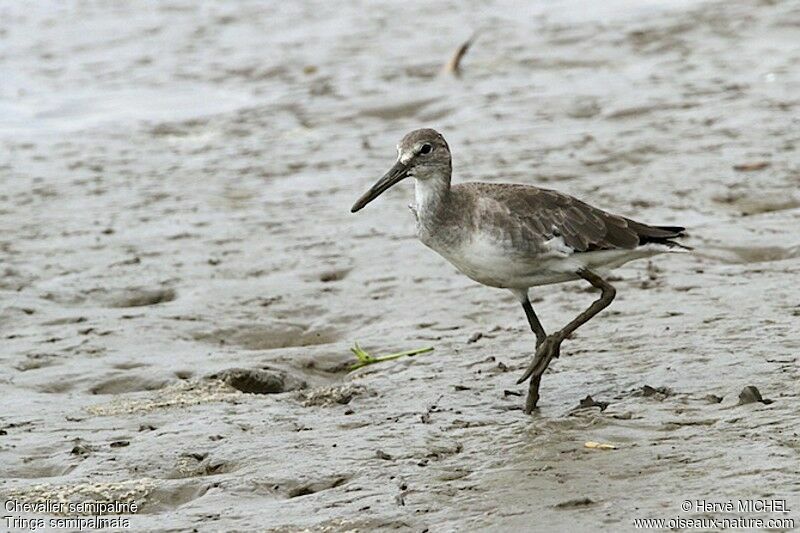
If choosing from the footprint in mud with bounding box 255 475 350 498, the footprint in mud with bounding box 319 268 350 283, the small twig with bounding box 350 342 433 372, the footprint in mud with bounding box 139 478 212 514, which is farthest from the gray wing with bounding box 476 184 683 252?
the footprint in mud with bounding box 319 268 350 283

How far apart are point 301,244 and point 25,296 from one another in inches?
79.3

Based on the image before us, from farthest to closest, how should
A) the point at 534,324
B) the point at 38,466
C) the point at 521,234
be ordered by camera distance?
the point at 534,324 → the point at 521,234 → the point at 38,466

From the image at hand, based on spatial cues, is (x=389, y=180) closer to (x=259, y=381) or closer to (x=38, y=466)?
(x=259, y=381)

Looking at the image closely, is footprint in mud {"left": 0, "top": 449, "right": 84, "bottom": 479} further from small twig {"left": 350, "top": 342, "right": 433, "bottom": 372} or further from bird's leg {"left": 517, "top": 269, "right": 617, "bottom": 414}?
bird's leg {"left": 517, "top": 269, "right": 617, "bottom": 414}

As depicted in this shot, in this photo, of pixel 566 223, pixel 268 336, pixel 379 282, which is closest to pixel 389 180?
pixel 566 223

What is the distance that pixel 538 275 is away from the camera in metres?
7.12

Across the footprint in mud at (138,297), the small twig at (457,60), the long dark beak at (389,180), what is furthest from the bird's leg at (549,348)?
the small twig at (457,60)

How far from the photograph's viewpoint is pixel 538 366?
704 centimetres

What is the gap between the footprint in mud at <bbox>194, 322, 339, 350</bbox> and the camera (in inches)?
347

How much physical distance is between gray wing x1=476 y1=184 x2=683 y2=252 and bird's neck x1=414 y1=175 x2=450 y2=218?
0.25m

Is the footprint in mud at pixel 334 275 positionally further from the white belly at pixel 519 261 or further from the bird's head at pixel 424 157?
the white belly at pixel 519 261

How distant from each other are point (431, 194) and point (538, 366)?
3.27 ft

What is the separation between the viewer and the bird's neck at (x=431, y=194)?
23.2ft

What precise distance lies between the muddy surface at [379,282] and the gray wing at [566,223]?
27.3 inches
